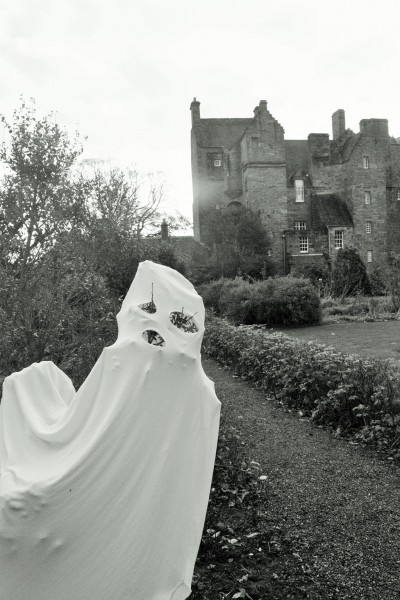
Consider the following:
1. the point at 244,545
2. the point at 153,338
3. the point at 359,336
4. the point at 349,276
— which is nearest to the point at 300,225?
the point at 349,276

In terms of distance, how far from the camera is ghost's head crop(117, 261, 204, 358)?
2.56m

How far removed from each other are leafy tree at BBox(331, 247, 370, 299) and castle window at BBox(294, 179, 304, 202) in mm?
17010

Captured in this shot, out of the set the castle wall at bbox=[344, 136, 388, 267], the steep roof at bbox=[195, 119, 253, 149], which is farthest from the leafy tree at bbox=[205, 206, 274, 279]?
the castle wall at bbox=[344, 136, 388, 267]

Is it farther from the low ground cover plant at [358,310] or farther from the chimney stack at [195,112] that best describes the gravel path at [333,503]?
the chimney stack at [195,112]

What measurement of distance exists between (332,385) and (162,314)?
6.17 meters

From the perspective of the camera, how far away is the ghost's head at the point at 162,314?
2.56 meters

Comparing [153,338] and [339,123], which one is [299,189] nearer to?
[339,123]

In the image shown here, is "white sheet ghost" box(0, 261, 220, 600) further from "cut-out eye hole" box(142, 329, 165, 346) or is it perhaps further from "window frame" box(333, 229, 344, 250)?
"window frame" box(333, 229, 344, 250)

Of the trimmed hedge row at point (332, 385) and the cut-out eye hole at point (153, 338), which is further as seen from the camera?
the trimmed hedge row at point (332, 385)

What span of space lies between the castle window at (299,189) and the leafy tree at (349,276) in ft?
55.8

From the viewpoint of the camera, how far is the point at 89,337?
6805mm

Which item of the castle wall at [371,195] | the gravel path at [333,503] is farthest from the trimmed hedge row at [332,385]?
the castle wall at [371,195]

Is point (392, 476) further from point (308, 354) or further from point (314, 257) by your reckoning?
point (314, 257)

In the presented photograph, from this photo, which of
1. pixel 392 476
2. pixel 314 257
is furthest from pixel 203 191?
pixel 392 476
